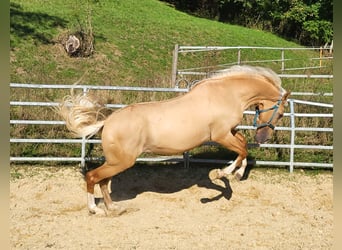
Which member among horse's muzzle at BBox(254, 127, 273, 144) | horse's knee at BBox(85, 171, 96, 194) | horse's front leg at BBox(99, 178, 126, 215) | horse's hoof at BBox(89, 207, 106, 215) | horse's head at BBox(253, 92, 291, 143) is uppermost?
horse's head at BBox(253, 92, 291, 143)

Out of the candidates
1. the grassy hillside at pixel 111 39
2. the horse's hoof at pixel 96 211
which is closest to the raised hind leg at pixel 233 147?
the horse's hoof at pixel 96 211

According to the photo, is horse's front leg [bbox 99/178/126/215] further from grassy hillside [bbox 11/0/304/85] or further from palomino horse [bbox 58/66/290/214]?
grassy hillside [bbox 11/0/304/85]

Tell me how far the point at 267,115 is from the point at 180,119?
125cm

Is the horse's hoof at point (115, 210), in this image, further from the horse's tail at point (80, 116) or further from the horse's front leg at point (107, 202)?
the horse's tail at point (80, 116)

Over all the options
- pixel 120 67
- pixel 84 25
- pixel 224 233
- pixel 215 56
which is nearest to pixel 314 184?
pixel 224 233

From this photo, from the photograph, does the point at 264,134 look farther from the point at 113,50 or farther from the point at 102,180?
the point at 113,50

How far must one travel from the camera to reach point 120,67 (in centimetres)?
1591

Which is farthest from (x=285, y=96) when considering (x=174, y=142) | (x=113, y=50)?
(x=113, y=50)

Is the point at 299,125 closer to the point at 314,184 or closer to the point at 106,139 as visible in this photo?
the point at 314,184

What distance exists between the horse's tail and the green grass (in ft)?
6.92

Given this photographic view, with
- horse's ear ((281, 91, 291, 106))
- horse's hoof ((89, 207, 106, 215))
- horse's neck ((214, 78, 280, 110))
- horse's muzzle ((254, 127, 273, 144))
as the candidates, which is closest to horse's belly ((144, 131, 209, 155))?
horse's neck ((214, 78, 280, 110))

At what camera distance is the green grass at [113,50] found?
7918 mm

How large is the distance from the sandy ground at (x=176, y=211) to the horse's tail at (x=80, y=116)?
112 cm

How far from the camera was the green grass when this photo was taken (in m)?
7.92
